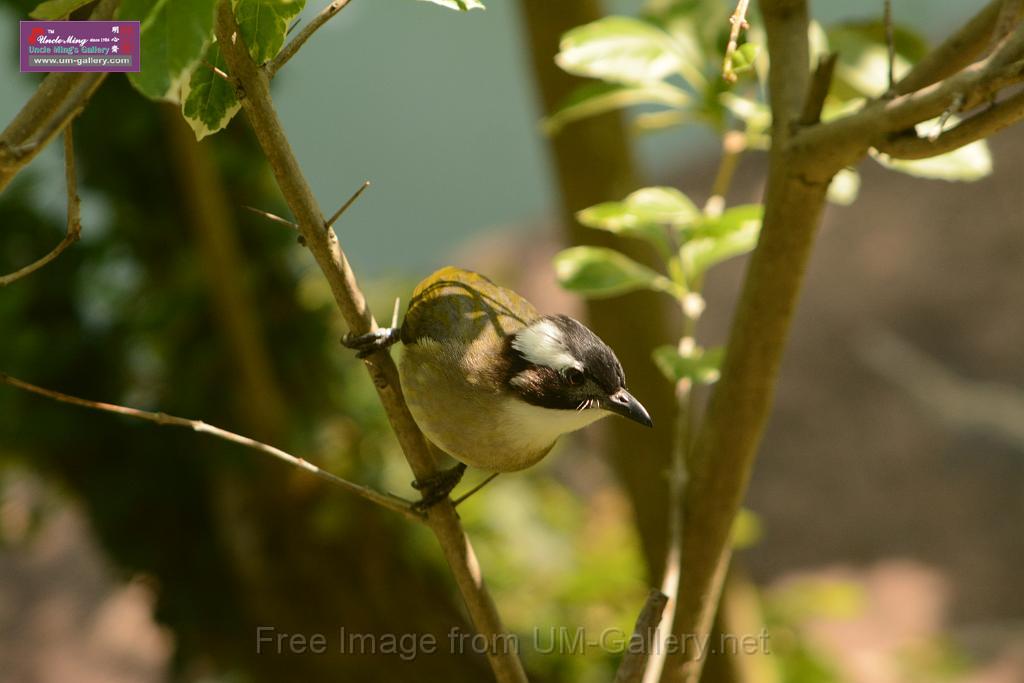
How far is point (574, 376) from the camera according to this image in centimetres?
121

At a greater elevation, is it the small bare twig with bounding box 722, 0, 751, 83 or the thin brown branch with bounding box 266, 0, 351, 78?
the small bare twig with bounding box 722, 0, 751, 83

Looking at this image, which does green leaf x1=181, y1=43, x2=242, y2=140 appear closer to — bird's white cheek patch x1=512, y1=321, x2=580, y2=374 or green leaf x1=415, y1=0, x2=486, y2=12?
green leaf x1=415, y1=0, x2=486, y2=12

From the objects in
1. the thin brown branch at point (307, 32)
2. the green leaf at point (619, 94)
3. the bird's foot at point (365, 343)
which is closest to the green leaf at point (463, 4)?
the thin brown branch at point (307, 32)

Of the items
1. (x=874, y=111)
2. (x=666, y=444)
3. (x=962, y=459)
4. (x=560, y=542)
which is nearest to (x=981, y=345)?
(x=962, y=459)

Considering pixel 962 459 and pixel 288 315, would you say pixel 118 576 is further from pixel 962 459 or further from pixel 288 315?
pixel 962 459

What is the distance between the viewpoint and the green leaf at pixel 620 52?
4.20 ft

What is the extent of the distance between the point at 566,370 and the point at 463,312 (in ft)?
0.55

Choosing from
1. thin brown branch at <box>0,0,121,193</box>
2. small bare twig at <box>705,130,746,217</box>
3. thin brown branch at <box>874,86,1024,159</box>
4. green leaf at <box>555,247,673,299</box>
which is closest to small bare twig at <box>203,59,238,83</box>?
thin brown branch at <box>0,0,121,193</box>

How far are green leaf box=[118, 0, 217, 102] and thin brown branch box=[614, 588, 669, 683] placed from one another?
2.26 ft

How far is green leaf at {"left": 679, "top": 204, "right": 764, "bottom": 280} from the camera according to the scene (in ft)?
4.11

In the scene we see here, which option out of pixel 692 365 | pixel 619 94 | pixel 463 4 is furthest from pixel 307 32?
pixel 619 94

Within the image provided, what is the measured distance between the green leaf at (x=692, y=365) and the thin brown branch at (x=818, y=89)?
30cm

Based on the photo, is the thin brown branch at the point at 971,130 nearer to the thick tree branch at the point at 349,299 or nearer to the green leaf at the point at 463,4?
the green leaf at the point at 463,4

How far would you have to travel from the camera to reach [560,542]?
309cm
